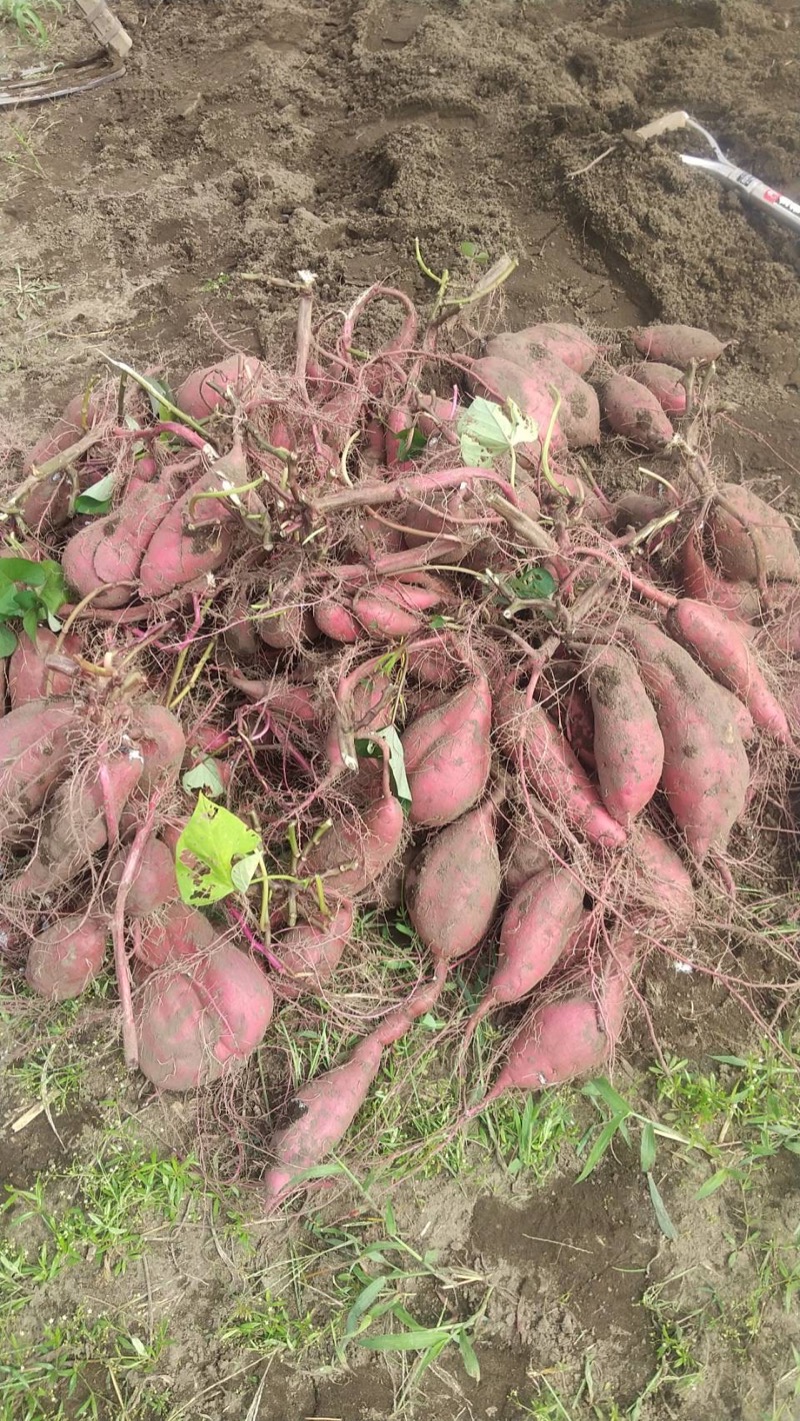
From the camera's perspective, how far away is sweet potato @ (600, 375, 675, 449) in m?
2.11

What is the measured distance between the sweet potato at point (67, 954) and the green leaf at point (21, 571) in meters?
0.62

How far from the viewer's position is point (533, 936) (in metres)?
1.57

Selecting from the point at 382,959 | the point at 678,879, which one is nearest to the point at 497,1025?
the point at 382,959

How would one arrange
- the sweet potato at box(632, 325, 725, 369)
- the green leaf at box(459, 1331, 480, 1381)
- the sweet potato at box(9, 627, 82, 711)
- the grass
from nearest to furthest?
the green leaf at box(459, 1331, 480, 1381), the sweet potato at box(9, 627, 82, 711), the sweet potato at box(632, 325, 725, 369), the grass

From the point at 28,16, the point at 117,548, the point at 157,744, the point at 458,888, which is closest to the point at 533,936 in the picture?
the point at 458,888

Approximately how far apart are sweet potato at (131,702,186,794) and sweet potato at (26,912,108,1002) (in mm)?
260

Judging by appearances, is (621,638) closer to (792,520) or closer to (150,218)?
(792,520)

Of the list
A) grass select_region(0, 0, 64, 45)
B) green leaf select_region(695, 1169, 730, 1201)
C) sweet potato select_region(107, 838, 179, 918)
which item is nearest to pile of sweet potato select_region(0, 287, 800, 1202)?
sweet potato select_region(107, 838, 179, 918)

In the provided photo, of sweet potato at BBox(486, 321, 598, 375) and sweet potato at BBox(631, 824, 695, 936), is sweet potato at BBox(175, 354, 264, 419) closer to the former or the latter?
sweet potato at BBox(486, 321, 598, 375)

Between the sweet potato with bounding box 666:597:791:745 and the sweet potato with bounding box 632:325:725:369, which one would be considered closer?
the sweet potato with bounding box 666:597:791:745

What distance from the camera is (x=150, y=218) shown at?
9.80ft

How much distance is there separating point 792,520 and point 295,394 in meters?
1.15

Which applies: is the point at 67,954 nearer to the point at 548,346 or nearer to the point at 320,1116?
the point at 320,1116

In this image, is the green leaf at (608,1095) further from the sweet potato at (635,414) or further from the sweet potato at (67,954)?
the sweet potato at (635,414)
